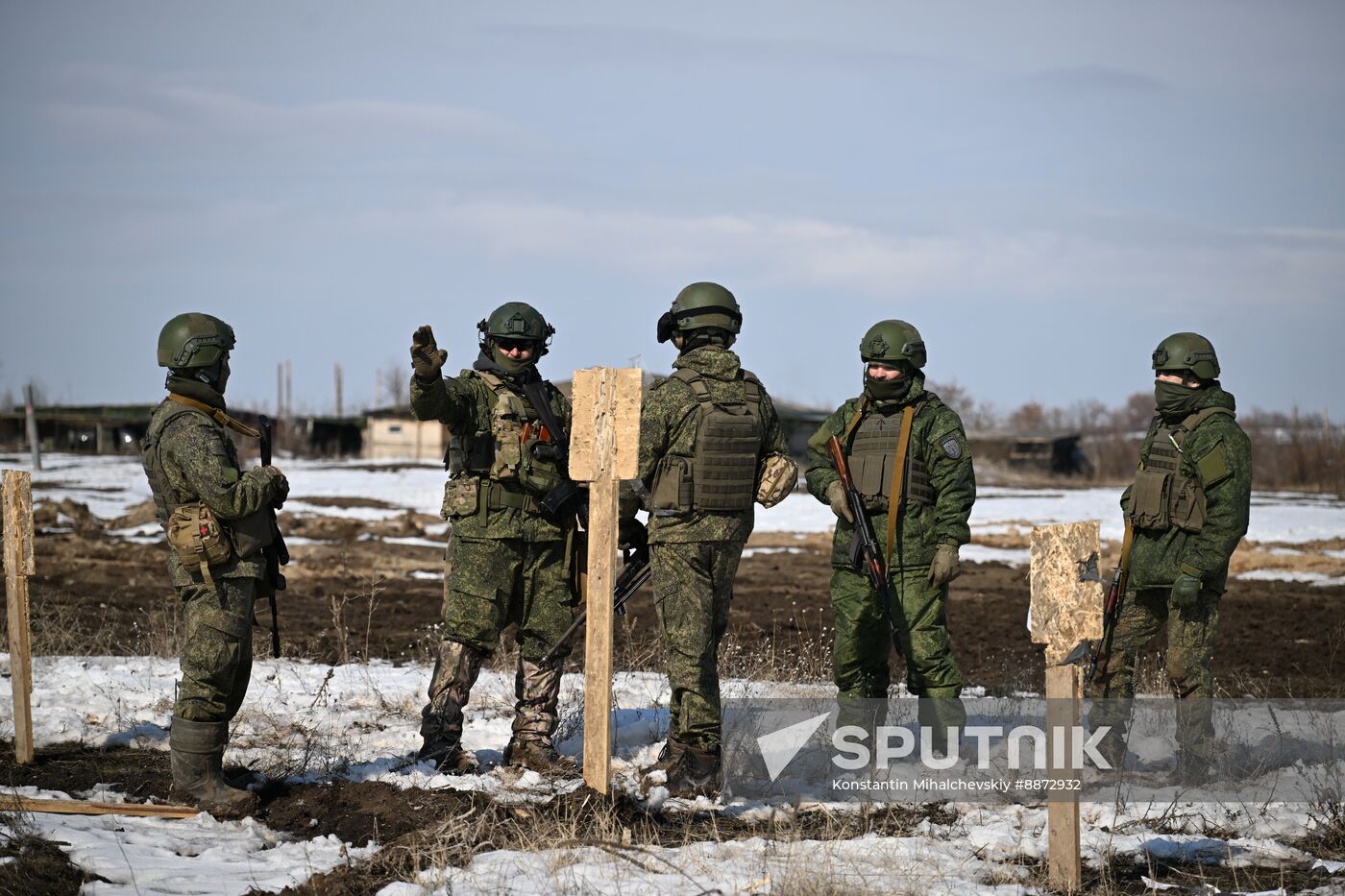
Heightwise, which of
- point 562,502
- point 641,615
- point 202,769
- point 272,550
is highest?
point 562,502

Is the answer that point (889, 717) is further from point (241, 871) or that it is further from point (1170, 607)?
point (241, 871)

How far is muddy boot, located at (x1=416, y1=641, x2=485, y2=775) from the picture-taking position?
267 inches

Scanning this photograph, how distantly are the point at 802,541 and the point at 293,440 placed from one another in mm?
37699

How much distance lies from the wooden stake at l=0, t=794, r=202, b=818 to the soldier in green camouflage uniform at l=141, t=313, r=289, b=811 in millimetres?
174

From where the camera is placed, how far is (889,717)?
7.23 m

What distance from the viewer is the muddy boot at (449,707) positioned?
6.78 metres

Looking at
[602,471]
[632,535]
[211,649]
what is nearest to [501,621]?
[632,535]

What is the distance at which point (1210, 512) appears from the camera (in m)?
6.85

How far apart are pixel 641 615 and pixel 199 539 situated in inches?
360

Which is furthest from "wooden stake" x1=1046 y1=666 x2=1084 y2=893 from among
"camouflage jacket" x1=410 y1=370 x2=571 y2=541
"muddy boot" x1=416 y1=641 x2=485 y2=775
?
"muddy boot" x1=416 y1=641 x2=485 y2=775

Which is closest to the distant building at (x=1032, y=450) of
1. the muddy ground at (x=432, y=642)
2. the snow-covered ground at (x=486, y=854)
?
the muddy ground at (x=432, y=642)

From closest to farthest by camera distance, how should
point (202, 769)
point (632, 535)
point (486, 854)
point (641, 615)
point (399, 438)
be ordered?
point (486, 854), point (202, 769), point (632, 535), point (641, 615), point (399, 438)

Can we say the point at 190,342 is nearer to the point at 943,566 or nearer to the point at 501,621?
the point at 501,621

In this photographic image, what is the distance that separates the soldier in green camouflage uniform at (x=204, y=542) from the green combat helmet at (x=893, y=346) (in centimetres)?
313
